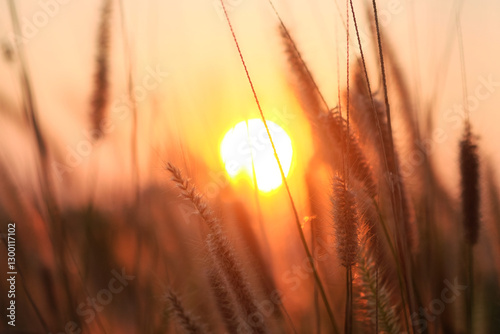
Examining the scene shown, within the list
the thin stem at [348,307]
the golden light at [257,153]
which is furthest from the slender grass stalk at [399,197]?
the golden light at [257,153]

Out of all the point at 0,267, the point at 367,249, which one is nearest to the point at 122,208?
the point at 0,267

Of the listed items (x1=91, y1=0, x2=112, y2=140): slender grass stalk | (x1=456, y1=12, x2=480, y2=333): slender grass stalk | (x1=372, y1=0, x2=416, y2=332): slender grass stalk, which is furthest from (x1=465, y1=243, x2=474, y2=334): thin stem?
(x1=91, y1=0, x2=112, y2=140): slender grass stalk

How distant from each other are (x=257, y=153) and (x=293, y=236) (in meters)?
0.28

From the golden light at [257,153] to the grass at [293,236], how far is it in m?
0.06

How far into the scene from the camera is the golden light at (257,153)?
1.45m

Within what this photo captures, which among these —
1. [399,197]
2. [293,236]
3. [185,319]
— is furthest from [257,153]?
[185,319]

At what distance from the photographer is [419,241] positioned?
4.49ft

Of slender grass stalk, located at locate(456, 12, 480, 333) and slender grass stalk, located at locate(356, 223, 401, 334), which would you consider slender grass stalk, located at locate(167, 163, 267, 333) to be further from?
slender grass stalk, located at locate(456, 12, 480, 333)

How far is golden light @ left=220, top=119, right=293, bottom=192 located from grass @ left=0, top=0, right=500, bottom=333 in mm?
63

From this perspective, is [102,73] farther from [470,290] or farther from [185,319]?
[470,290]

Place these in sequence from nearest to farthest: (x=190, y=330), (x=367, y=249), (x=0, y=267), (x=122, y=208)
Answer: (x=190, y=330) < (x=367, y=249) < (x=0, y=267) < (x=122, y=208)

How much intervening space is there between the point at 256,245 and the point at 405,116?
0.62 m

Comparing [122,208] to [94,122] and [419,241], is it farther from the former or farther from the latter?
[419,241]

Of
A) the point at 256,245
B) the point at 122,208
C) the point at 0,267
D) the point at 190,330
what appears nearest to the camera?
the point at 190,330
